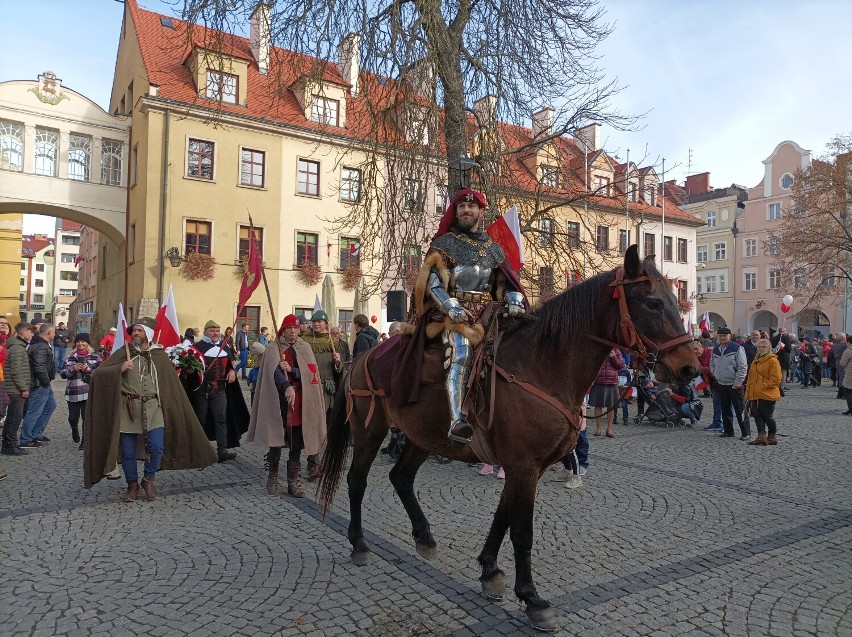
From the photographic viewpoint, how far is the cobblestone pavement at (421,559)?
3.67m

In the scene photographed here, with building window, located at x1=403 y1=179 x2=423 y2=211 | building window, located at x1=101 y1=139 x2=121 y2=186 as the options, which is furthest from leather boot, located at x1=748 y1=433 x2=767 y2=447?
building window, located at x1=101 y1=139 x2=121 y2=186

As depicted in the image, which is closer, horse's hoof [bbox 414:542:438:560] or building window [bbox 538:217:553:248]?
horse's hoof [bbox 414:542:438:560]

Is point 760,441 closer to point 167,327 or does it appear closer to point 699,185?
point 167,327

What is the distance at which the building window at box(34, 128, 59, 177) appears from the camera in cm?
2320

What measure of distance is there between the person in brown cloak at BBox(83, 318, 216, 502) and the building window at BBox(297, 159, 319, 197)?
2060cm

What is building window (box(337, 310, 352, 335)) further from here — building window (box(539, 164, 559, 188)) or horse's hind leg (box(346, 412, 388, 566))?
horse's hind leg (box(346, 412, 388, 566))

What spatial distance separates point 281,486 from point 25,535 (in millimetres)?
2607

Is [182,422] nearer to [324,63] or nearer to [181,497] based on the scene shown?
[181,497]

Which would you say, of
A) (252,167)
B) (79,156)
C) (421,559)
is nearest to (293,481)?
(421,559)

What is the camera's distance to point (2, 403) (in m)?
8.55

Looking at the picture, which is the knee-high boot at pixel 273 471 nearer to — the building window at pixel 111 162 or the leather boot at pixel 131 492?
the leather boot at pixel 131 492

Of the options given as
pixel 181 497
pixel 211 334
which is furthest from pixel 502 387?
pixel 211 334

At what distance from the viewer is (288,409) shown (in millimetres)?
7000

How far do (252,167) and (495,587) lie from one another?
80.0 ft
